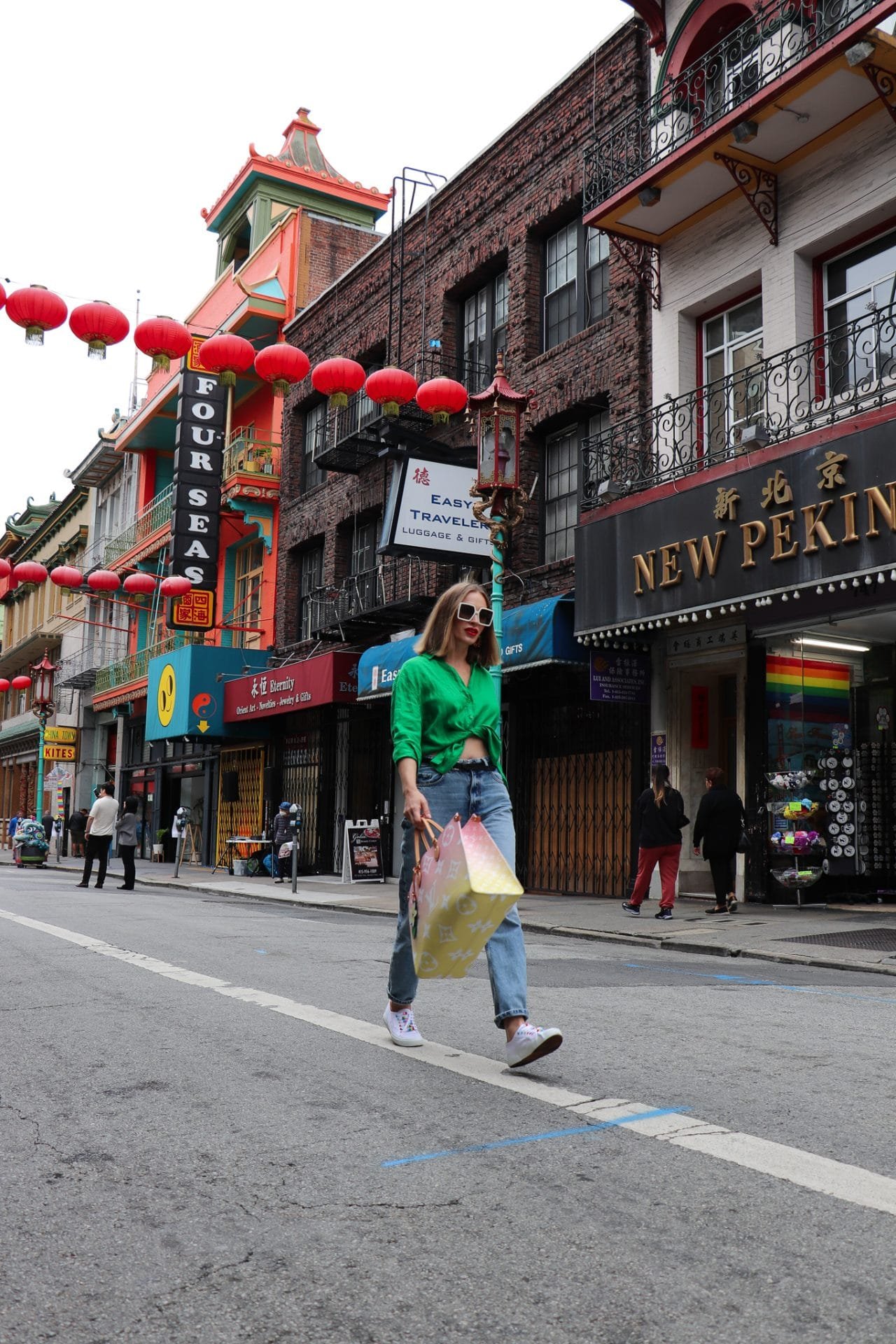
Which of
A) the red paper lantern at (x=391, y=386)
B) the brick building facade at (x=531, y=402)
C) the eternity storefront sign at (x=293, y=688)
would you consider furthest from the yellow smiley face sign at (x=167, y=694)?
the red paper lantern at (x=391, y=386)

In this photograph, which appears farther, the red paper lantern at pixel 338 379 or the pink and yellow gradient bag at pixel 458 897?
the red paper lantern at pixel 338 379

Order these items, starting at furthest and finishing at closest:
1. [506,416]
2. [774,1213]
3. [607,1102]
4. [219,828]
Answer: [219,828], [506,416], [607,1102], [774,1213]

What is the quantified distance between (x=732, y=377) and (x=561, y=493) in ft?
14.8

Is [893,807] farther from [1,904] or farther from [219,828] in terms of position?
[219,828]

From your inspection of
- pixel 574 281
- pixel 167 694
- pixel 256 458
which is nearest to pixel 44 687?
pixel 167 694

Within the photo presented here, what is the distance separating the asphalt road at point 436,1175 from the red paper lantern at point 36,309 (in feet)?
31.3

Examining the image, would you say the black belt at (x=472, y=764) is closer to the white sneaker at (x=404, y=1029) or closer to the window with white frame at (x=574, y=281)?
the white sneaker at (x=404, y=1029)

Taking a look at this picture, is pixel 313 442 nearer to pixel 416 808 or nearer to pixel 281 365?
pixel 281 365

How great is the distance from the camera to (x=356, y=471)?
24203mm

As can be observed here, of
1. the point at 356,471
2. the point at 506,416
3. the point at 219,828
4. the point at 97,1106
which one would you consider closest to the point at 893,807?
the point at 506,416

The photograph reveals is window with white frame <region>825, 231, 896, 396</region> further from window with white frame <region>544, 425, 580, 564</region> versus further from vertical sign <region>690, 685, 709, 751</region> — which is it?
window with white frame <region>544, 425, 580, 564</region>

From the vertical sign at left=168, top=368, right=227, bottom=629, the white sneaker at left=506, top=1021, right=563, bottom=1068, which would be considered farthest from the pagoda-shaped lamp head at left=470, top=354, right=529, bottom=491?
A: the vertical sign at left=168, top=368, right=227, bottom=629

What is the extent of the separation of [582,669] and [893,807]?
5.11m

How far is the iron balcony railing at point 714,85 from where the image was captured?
43.4ft
